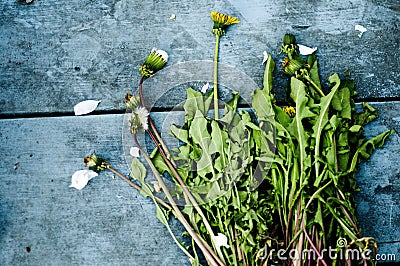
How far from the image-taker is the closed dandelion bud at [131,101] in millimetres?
1062

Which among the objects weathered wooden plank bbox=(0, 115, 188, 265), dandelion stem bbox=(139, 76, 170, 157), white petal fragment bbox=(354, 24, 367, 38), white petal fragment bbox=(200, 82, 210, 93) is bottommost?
weathered wooden plank bbox=(0, 115, 188, 265)

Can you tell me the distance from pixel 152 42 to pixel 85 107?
0.64ft

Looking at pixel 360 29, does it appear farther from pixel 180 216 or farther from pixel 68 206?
pixel 68 206

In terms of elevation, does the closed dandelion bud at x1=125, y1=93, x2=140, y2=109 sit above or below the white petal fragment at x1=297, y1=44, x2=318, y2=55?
below

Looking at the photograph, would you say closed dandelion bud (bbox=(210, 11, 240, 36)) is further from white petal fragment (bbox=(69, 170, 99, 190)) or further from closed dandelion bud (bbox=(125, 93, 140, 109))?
white petal fragment (bbox=(69, 170, 99, 190))

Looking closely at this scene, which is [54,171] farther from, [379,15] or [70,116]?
[379,15]

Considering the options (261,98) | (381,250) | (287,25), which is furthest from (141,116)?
(381,250)

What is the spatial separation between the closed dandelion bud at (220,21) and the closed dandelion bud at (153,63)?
0.12 metres

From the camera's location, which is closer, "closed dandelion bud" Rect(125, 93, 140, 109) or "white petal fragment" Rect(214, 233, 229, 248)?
"white petal fragment" Rect(214, 233, 229, 248)

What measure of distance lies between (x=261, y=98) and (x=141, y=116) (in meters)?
0.24

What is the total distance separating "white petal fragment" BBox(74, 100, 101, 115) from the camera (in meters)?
1.09

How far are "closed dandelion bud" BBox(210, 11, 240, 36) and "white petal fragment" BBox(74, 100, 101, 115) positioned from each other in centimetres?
29

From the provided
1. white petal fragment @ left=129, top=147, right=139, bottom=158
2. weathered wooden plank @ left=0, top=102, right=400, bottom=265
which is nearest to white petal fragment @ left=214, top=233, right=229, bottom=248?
weathered wooden plank @ left=0, top=102, right=400, bottom=265

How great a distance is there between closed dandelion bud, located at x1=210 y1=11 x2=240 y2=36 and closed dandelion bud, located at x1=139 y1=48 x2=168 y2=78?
12 cm
